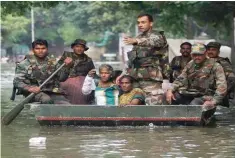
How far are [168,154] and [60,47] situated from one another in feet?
220

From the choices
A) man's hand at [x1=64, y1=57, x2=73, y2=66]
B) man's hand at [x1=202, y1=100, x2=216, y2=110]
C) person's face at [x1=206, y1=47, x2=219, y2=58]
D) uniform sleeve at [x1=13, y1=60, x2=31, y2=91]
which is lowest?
man's hand at [x1=202, y1=100, x2=216, y2=110]

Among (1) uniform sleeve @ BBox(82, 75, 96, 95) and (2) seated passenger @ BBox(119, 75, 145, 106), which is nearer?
(2) seated passenger @ BBox(119, 75, 145, 106)

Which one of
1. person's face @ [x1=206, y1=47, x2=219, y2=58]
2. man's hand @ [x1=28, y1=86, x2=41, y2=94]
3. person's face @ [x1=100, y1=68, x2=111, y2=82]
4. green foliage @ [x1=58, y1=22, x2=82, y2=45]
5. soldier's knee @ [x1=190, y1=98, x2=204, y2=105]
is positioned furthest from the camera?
green foliage @ [x1=58, y1=22, x2=82, y2=45]

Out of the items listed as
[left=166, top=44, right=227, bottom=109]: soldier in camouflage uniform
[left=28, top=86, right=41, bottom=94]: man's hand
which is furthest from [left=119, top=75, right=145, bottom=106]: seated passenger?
[left=28, top=86, right=41, bottom=94]: man's hand

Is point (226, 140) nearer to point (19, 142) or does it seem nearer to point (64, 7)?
point (19, 142)

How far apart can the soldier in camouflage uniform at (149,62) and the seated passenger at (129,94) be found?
29 centimetres

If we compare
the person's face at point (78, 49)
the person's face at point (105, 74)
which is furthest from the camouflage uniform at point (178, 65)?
the person's face at point (105, 74)

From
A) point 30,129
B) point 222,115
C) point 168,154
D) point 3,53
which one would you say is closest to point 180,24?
point 222,115

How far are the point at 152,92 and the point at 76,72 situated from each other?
1.63 metres

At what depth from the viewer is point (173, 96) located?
41.7ft

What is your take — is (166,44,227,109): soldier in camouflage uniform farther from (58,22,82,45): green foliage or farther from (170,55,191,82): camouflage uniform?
(58,22,82,45): green foliage

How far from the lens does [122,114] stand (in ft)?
39.8

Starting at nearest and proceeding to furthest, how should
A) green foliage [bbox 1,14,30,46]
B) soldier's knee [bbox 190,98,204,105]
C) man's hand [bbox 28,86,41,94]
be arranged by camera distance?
soldier's knee [bbox 190,98,204,105]
man's hand [bbox 28,86,41,94]
green foliage [bbox 1,14,30,46]

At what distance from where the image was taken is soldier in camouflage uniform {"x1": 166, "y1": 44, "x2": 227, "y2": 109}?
12.2m
